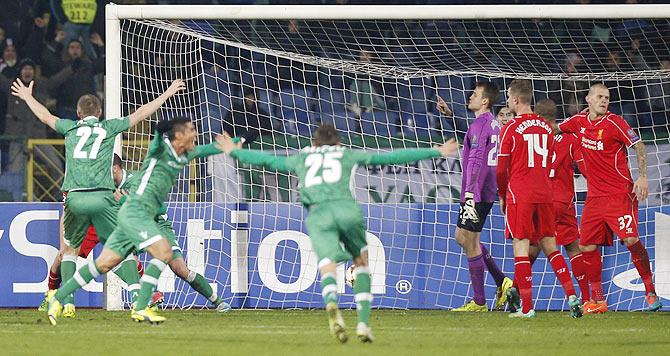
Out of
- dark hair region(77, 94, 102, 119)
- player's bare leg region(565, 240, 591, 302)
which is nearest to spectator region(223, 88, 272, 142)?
dark hair region(77, 94, 102, 119)

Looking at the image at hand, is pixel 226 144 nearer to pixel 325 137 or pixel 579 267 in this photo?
pixel 325 137

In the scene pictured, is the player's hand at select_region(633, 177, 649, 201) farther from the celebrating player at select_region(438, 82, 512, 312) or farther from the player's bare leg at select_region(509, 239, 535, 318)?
the celebrating player at select_region(438, 82, 512, 312)

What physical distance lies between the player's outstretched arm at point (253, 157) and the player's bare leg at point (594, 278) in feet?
13.7

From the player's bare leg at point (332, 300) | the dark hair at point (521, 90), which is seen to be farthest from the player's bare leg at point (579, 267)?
the player's bare leg at point (332, 300)

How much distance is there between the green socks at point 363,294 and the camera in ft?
28.1

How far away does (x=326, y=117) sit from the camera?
15.5m

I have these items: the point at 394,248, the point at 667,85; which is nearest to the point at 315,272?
the point at 394,248

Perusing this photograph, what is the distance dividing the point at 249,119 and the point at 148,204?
5.52 meters

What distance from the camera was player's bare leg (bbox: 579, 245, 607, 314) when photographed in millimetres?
12312

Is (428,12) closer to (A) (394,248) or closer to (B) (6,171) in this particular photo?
A: (A) (394,248)

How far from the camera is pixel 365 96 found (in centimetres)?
1599

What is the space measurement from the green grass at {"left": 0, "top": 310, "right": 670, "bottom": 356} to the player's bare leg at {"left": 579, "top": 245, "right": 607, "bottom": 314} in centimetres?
Answer: 14

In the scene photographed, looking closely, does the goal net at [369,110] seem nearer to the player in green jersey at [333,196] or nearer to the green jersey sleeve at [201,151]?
the green jersey sleeve at [201,151]

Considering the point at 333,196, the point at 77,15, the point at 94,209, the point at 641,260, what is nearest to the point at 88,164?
the point at 94,209
